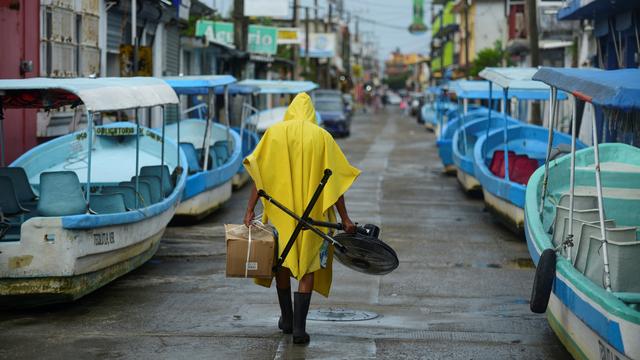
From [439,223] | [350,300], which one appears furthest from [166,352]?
[439,223]

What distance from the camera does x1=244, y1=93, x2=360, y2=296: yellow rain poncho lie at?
7914 mm

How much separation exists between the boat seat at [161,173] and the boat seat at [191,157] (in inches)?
129

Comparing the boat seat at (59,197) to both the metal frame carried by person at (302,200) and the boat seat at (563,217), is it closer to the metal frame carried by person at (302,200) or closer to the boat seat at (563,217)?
the metal frame carried by person at (302,200)

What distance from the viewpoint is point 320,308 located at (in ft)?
31.2

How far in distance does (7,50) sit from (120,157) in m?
2.62

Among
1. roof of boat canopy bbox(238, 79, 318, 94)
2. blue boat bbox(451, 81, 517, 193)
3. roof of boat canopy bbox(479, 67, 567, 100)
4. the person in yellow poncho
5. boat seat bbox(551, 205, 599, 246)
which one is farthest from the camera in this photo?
roof of boat canopy bbox(238, 79, 318, 94)

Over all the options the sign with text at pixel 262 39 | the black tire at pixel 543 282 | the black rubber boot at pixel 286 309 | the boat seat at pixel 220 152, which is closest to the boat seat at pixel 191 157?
the boat seat at pixel 220 152

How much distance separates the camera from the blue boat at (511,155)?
1470cm

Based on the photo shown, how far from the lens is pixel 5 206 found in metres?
10.5

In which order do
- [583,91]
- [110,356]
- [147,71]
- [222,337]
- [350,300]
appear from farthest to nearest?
[147,71], [350,300], [222,337], [110,356], [583,91]

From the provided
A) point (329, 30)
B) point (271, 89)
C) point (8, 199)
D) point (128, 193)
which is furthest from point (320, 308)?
point (329, 30)

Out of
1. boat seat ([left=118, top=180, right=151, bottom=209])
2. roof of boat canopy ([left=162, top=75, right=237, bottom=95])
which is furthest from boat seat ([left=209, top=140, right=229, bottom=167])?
boat seat ([left=118, top=180, right=151, bottom=209])

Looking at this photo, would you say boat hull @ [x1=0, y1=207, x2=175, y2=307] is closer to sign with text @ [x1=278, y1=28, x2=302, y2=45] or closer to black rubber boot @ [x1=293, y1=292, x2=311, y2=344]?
black rubber boot @ [x1=293, y1=292, x2=311, y2=344]

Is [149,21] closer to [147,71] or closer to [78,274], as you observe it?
[147,71]
